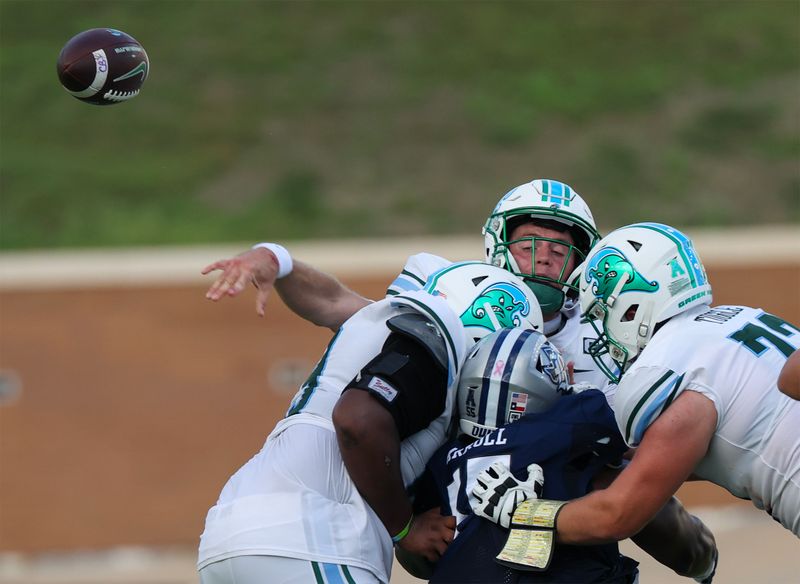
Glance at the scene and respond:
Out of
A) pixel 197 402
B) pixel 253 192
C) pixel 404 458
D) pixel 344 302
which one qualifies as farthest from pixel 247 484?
pixel 253 192

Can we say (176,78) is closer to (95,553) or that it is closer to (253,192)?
(253,192)

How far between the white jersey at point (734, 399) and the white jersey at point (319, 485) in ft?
1.95

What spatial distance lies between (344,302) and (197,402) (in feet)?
23.2

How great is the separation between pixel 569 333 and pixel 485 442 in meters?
1.09

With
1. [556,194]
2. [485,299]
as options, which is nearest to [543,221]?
[556,194]

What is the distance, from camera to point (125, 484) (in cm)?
1177

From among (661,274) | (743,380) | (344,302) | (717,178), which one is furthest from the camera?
(717,178)

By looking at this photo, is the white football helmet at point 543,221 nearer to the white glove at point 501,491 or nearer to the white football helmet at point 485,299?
the white football helmet at point 485,299

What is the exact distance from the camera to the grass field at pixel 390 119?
16.0m

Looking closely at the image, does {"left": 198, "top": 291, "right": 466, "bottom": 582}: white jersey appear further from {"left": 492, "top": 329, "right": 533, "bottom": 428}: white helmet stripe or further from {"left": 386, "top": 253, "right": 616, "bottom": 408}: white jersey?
{"left": 386, "top": 253, "right": 616, "bottom": 408}: white jersey

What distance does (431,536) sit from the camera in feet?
13.2

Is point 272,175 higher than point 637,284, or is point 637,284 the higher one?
point 637,284

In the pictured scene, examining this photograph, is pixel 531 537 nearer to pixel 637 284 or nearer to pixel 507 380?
pixel 507 380

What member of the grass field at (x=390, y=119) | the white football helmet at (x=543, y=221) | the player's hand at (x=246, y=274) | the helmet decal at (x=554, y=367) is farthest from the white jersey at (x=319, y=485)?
the grass field at (x=390, y=119)
